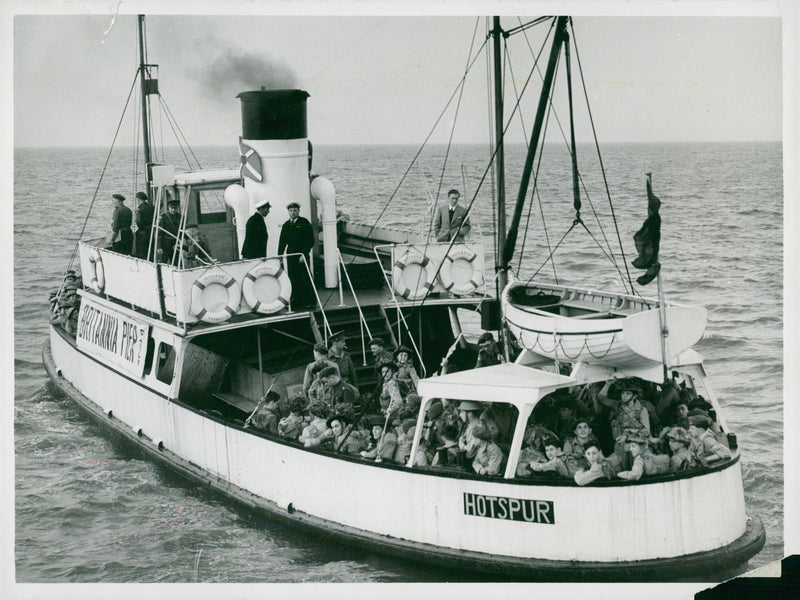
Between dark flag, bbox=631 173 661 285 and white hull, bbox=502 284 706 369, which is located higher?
dark flag, bbox=631 173 661 285

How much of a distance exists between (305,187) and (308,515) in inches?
185

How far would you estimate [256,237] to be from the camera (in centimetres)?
1390

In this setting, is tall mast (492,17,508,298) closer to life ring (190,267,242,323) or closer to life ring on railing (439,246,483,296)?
life ring on railing (439,246,483,296)

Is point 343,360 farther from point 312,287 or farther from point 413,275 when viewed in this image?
point 413,275

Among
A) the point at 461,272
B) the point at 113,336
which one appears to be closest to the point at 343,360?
the point at 461,272

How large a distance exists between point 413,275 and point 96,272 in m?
4.92

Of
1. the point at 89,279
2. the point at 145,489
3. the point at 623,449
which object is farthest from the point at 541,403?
the point at 89,279

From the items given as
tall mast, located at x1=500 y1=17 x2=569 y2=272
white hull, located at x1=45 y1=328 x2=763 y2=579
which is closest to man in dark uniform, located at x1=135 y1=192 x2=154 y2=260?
white hull, located at x1=45 y1=328 x2=763 y2=579

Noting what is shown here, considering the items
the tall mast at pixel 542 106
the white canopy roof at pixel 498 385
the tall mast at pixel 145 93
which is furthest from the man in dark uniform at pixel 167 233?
the white canopy roof at pixel 498 385

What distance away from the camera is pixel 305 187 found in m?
14.9

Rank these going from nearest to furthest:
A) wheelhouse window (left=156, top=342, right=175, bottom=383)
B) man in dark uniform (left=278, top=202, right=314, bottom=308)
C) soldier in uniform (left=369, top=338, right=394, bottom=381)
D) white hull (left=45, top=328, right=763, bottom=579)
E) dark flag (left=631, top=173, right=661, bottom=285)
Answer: white hull (left=45, top=328, right=763, bottom=579) → dark flag (left=631, top=173, right=661, bottom=285) → soldier in uniform (left=369, top=338, right=394, bottom=381) → man in dark uniform (left=278, top=202, right=314, bottom=308) → wheelhouse window (left=156, top=342, right=175, bottom=383)

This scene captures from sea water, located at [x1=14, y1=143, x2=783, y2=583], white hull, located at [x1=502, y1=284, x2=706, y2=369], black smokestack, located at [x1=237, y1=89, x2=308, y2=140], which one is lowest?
sea water, located at [x1=14, y1=143, x2=783, y2=583]

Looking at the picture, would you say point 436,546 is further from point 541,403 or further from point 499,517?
point 541,403

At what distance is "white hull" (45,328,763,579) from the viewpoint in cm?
1012
